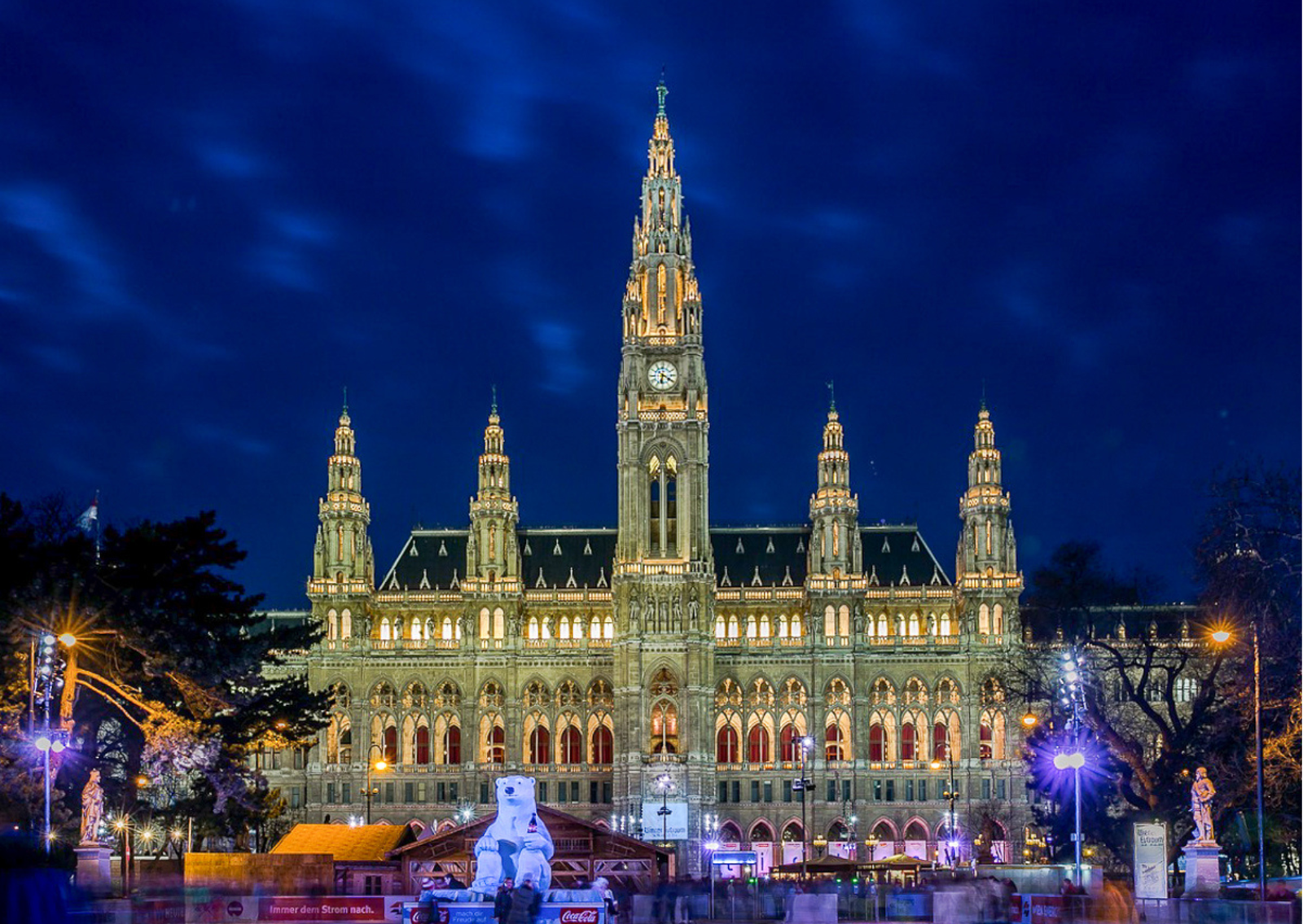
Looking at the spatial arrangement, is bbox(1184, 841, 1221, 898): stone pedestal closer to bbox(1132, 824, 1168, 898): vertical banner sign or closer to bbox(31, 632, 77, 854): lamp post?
bbox(1132, 824, 1168, 898): vertical banner sign

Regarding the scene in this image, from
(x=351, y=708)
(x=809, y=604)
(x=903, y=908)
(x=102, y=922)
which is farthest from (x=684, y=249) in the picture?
(x=102, y=922)

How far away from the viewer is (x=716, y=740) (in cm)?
13675

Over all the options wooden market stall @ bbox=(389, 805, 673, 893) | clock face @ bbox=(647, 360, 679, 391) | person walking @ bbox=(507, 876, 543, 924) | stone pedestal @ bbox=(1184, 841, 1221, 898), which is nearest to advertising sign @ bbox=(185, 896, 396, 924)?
wooden market stall @ bbox=(389, 805, 673, 893)

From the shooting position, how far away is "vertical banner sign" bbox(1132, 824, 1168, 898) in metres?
54.7

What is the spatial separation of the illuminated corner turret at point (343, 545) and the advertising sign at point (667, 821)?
26617 millimetres

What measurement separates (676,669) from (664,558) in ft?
→ 26.6

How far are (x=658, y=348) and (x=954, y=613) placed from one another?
29118mm

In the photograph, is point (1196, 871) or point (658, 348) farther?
point (658, 348)

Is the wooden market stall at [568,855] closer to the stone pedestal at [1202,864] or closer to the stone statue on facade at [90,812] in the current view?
the stone statue on facade at [90,812]

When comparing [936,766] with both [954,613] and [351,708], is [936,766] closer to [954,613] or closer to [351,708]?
[954,613]

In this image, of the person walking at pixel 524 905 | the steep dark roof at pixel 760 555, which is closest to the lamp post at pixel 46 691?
the person walking at pixel 524 905

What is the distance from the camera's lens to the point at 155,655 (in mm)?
64562

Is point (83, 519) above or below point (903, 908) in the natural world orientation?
above

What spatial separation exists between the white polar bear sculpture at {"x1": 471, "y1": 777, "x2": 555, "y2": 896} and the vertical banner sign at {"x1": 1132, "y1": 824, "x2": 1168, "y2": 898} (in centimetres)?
1727
